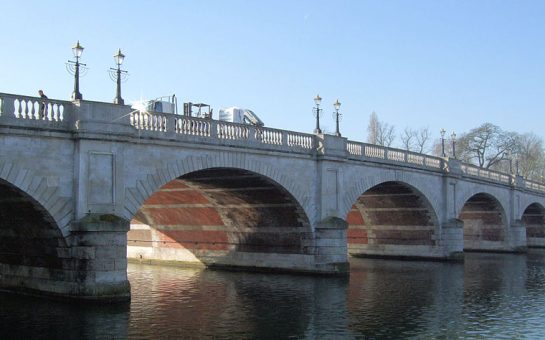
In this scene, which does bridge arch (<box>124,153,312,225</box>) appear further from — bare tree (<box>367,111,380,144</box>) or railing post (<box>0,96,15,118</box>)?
bare tree (<box>367,111,380,144</box>)

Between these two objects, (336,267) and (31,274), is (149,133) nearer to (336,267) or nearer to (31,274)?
(31,274)

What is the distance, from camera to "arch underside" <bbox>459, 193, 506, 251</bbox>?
168ft

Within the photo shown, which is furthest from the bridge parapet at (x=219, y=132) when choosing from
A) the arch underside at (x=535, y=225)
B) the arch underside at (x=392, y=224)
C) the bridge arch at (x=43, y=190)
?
the arch underside at (x=535, y=225)

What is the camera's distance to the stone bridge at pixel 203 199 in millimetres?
20219

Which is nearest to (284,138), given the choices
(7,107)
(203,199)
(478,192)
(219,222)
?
(203,199)

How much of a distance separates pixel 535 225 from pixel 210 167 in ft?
151

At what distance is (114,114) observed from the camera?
2138 centimetres

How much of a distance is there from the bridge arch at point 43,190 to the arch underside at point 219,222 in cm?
743

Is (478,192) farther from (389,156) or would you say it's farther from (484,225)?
(389,156)

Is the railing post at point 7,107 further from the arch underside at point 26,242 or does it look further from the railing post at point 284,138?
the railing post at point 284,138

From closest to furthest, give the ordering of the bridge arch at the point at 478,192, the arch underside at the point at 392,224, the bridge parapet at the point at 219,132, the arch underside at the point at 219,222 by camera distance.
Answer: the bridge parapet at the point at 219,132, the arch underside at the point at 219,222, the arch underside at the point at 392,224, the bridge arch at the point at 478,192

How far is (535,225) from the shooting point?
62.4 m

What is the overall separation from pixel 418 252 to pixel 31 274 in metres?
24.6

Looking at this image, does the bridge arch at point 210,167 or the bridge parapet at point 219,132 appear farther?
the bridge parapet at point 219,132
